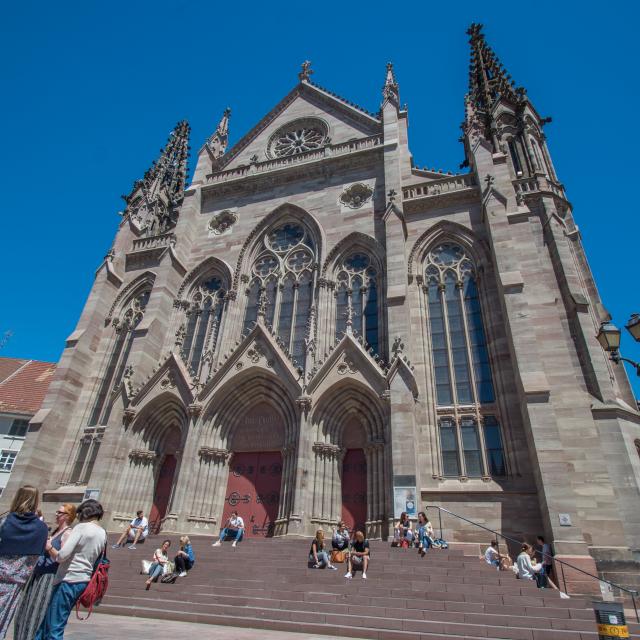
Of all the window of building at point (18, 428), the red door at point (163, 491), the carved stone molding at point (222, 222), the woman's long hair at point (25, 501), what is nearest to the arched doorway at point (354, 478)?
the red door at point (163, 491)

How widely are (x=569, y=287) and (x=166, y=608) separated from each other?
1515 centimetres

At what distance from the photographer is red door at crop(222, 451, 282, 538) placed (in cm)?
1491

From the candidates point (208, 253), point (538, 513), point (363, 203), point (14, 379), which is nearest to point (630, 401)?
point (538, 513)

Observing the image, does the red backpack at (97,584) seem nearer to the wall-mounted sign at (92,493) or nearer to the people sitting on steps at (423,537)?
the people sitting on steps at (423,537)

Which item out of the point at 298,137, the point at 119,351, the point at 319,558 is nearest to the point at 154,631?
the point at 319,558

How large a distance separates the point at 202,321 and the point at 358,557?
13.1 meters

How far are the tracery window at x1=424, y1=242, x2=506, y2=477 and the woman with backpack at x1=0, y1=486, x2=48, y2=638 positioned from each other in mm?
12370

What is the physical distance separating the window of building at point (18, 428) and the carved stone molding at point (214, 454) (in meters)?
16.0

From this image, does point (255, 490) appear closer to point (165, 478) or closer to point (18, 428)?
point (165, 478)

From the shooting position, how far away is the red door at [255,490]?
14.9 metres

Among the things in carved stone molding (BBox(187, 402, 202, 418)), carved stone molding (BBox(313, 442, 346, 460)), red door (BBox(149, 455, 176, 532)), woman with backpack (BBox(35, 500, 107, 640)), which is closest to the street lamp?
woman with backpack (BBox(35, 500, 107, 640))

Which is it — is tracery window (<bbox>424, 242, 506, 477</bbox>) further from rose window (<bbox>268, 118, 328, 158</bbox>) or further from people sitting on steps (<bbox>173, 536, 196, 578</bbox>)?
rose window (<bbox>268, 118, 328, 158</bbox>)

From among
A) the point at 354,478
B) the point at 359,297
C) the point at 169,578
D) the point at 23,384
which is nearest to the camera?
the point at 169,578

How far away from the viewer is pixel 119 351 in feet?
67.3
